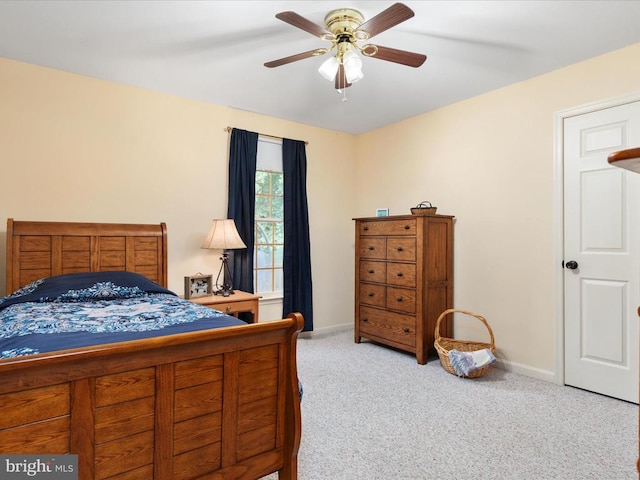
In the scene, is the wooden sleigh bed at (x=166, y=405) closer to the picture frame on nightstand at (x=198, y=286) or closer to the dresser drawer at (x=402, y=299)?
the picture frame on nightstand at (x=198, y=286)

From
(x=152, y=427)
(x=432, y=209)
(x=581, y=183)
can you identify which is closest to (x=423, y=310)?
(x=432, y=209)

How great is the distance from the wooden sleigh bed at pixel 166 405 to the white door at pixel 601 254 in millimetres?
2489

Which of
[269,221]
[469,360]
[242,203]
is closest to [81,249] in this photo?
[242,203]

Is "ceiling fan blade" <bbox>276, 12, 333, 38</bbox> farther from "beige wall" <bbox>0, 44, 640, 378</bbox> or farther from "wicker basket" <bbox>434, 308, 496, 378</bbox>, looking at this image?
"wicker basket" <bbox>434, 308, 496, 378</bbox>

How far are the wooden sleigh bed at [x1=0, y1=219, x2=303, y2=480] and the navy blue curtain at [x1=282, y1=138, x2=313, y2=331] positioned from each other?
8.74 feet

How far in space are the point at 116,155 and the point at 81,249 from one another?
A: 884 mm

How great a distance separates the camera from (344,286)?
16.2ft

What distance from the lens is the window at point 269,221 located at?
4.27 m

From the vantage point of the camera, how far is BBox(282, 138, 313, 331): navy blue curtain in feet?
14.2

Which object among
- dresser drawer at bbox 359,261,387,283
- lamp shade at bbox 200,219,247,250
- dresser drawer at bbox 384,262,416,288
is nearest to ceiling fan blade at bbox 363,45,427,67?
dresser drawer at bbox 384,262,416,288

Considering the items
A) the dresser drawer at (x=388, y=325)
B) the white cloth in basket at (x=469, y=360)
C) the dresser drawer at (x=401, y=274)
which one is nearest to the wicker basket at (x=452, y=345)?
the white cloth in basket at (x=469, y=360)

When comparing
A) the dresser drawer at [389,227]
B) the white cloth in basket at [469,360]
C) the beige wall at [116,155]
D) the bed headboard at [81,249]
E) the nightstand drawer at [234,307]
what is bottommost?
the white cloth in basket at [469,360]

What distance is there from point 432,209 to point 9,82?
3.72 meters

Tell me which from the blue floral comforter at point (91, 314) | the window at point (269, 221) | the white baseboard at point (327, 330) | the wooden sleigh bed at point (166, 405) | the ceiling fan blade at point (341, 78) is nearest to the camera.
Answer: the wooden sleigh bed at point (166, 405)
